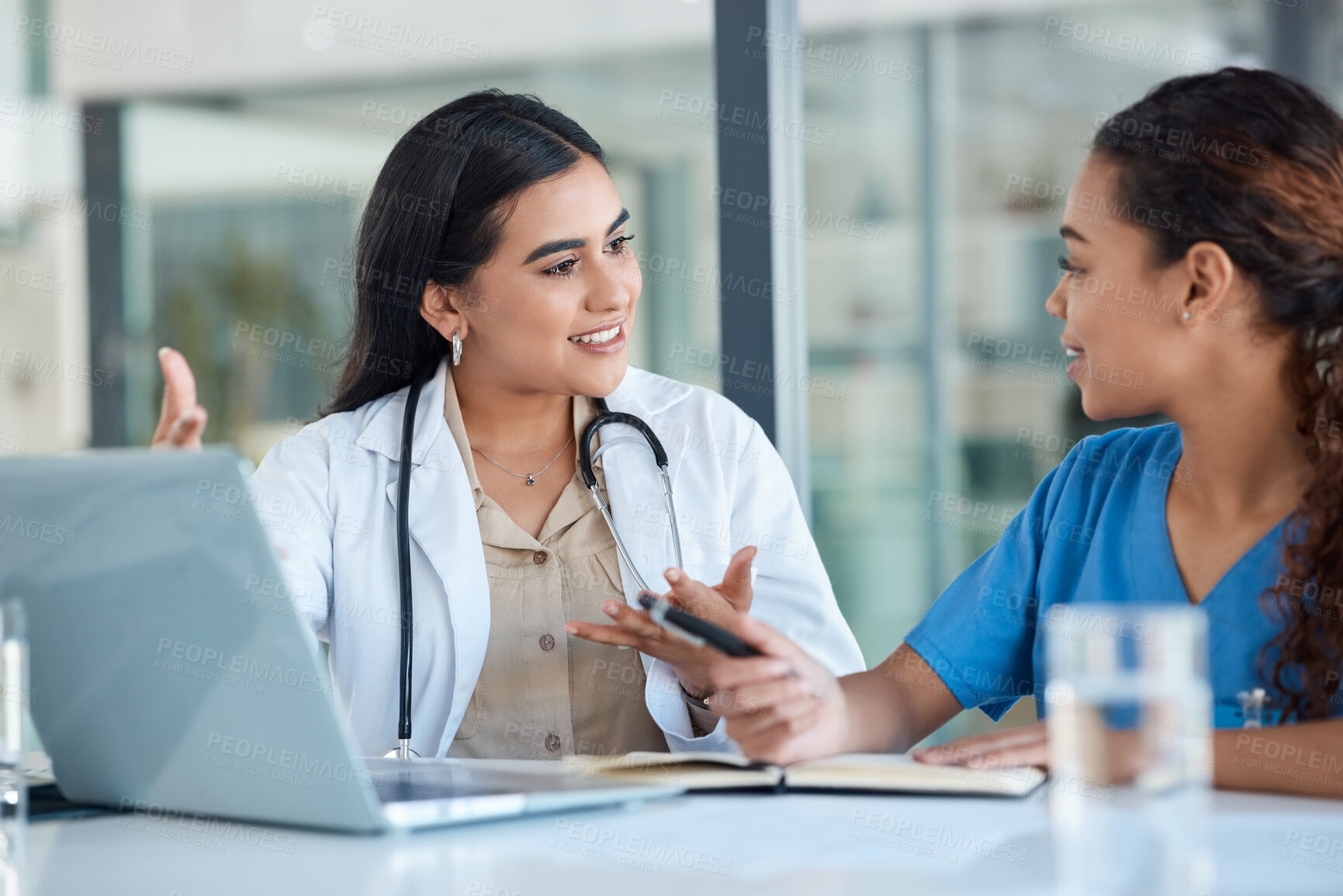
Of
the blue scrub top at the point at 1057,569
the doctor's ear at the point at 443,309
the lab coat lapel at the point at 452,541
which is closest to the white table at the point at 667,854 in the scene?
the blue scrub top at the point at 1057,569

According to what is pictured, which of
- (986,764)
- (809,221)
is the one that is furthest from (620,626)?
(809,221)

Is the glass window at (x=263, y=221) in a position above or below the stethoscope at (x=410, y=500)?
above

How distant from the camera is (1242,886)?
2.65ft

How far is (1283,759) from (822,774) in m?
0.38

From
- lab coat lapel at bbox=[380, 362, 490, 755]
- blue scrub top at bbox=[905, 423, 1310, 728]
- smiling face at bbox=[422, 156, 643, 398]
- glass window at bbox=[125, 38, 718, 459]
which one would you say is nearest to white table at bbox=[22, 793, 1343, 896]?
blue scrub top at bbox=[905, 423, 1310, 728]

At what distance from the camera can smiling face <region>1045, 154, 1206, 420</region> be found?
52.9 inches

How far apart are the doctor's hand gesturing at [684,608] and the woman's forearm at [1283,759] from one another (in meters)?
0.51

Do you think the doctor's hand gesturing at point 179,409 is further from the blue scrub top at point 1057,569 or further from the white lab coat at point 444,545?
the blue scrub top at point 1057,569

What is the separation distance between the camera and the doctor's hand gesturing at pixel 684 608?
1463 millimetres

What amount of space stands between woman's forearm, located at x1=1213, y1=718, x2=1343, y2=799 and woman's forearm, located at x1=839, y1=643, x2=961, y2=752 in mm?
345

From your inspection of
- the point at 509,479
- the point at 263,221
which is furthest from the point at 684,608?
the point at 263,221

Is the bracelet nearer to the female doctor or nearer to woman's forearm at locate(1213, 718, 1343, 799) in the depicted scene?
the female doctor

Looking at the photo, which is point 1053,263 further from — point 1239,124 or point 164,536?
point 164,536

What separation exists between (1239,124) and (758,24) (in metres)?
→ 0.97
